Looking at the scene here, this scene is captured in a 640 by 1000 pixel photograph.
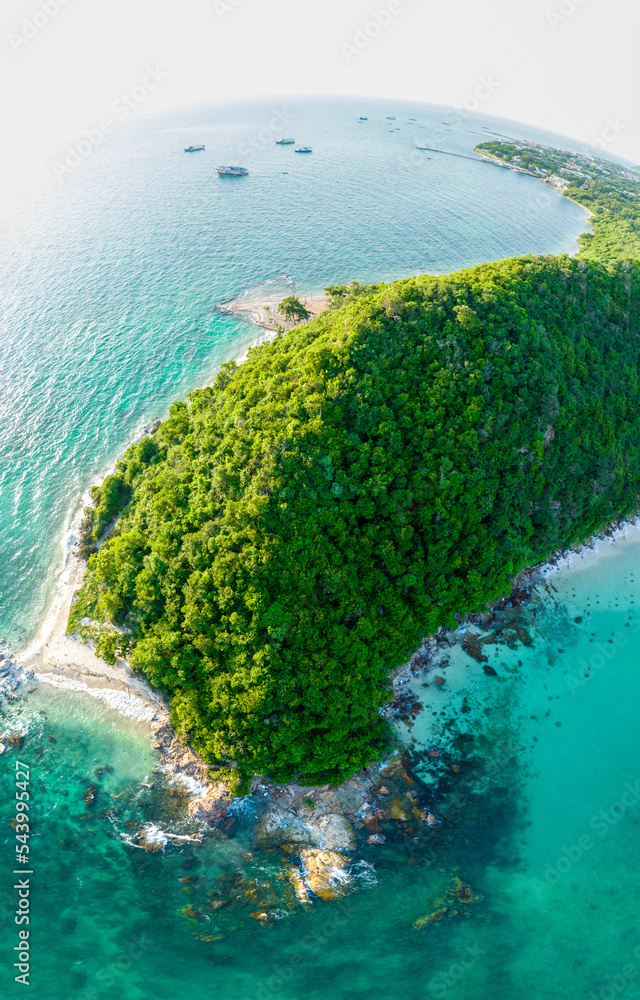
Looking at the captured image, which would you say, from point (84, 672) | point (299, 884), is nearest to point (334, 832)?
point (299, 884)

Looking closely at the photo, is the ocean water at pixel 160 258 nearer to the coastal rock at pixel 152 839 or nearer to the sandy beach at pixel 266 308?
the sandy beach at pixel 266 308

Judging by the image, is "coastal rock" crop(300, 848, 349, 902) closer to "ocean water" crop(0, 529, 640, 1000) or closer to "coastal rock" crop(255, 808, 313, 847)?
"ocean water" crop(0, 529, 640, 1000)

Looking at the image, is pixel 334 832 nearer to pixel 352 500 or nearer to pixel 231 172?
pixel 352 500

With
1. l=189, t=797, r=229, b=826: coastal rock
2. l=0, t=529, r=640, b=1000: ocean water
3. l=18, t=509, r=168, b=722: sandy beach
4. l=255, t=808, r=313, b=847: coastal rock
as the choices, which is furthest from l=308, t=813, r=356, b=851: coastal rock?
l=18, t=509, r=168, b=722: sandy beach

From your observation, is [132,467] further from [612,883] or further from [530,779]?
[612,883]

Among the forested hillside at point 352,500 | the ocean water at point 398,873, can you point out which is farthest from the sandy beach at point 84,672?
the forested hillside at point 352,500

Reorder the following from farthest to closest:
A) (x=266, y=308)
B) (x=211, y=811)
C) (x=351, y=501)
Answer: (x=266, y=308) → (x=351, y=501) → (x=211, y=811)
